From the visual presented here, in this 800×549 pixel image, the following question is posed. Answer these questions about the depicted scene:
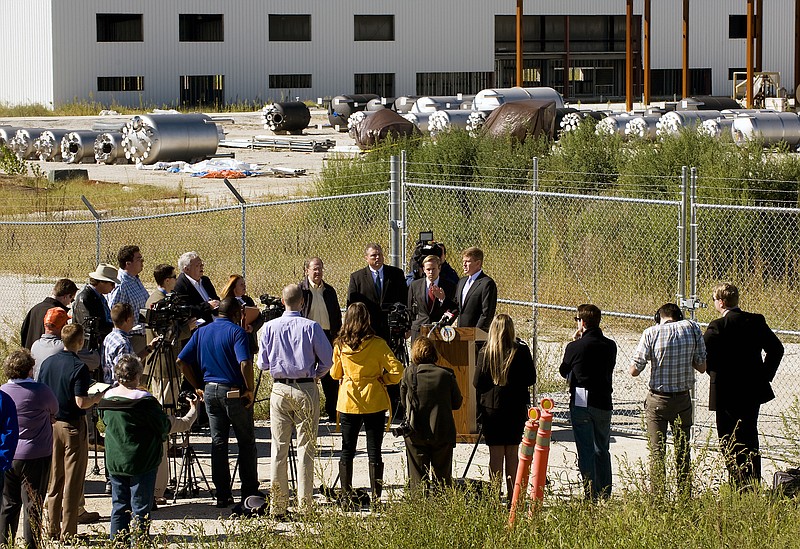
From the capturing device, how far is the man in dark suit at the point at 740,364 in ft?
31.1

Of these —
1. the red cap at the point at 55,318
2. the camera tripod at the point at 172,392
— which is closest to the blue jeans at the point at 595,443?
the camera tripod at the point at 172,392

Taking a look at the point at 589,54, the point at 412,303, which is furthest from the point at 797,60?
the point at 412,303

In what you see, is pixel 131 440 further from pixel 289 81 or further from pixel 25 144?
pixel 289 81

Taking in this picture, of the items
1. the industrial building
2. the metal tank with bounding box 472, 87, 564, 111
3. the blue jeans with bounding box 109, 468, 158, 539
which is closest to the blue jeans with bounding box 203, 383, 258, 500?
the blue jeans with bounding box 109, 468, 158, 539

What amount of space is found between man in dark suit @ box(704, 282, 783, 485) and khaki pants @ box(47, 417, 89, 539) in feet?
15.8

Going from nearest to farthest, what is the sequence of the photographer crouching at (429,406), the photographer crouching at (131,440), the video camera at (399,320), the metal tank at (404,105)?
the photographer crouching at (131,440) < the photographer crouching at (429,406) < the video camera at (399,320) < the metal tank at (404,105)

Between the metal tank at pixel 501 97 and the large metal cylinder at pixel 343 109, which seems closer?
the metal tank at pixel 501 97

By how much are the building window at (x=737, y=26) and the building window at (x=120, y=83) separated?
111 ft

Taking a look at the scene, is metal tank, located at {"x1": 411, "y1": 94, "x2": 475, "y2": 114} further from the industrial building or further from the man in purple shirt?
the man in purple shirt

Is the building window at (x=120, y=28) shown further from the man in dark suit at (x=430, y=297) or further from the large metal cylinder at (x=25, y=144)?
the man in dark suit at (x=430, y=297)

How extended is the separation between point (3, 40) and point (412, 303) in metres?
55.3

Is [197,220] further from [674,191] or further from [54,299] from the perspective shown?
[54,299]

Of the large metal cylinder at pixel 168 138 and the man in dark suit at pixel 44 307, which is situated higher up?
the large metal cylinder at pixel 168 138

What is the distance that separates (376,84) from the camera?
221 ft
